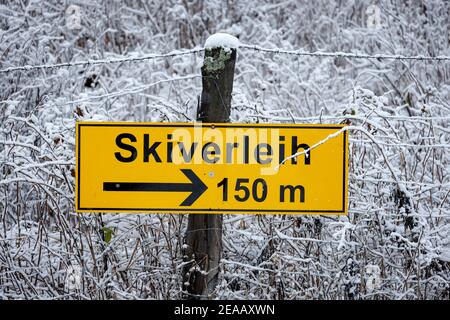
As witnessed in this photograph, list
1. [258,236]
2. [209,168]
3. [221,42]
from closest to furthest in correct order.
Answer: [209,168], [221,42], [258,236]

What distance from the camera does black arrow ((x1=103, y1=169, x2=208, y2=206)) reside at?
2.79 m

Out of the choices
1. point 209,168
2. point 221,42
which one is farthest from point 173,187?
point 221,42

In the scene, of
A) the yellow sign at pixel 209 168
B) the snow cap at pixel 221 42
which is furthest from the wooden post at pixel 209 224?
the yellow sign at pixel 209 168

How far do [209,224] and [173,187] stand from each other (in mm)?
305

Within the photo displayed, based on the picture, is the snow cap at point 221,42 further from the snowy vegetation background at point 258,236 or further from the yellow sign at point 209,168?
the yellow sign at point 209,168

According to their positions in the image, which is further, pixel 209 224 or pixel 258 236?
pixel 258 236

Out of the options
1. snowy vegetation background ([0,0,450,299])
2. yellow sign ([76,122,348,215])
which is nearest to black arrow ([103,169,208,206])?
yellow sign ([76,122,348,215])

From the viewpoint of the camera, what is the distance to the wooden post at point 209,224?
291cm

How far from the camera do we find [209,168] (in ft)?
9.20

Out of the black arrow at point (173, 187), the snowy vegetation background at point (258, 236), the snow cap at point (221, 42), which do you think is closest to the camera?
the black arrow at point (173, 187)

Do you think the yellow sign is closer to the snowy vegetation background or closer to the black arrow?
the black arrow

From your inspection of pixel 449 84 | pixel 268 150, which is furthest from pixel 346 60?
pixel 268 150

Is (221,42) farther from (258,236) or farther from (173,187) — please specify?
(258,236)

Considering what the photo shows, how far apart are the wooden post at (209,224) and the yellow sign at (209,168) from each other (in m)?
0.13
